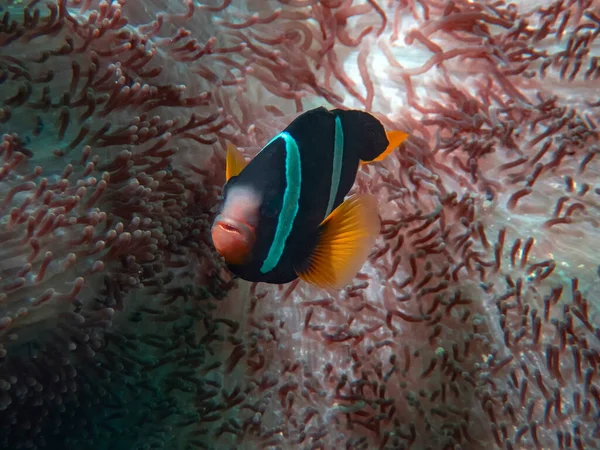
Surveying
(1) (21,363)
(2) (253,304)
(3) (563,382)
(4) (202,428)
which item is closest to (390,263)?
(2) (253,304)

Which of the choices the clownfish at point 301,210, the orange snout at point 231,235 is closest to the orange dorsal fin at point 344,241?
the clownfish at point 301,210

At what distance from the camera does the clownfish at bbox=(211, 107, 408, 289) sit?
0.95 meters

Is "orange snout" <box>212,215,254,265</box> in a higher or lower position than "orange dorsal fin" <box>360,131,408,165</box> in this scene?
lower

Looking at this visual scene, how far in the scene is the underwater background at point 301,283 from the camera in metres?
1.54

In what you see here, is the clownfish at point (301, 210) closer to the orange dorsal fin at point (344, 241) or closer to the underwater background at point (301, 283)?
the orange dorsal fin at point (344, 241)

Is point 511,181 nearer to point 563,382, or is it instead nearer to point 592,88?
point 592,88

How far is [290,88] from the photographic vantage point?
1.88m

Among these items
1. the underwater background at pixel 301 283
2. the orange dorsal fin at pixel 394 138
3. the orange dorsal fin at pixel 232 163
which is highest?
the orange dorsal fin at pixel 394 138

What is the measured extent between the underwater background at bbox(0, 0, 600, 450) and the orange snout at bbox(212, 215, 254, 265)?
637 mm

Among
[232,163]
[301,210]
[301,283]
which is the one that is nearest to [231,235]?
[301,210]

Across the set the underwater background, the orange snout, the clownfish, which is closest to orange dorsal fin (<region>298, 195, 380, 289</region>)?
the clownfish

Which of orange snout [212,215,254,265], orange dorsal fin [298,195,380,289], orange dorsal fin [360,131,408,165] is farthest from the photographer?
orange dorsal fin [360,131,408,165]

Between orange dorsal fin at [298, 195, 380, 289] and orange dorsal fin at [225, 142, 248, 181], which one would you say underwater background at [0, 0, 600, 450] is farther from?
orange dorsal fin at [298, 195, 380, 289]

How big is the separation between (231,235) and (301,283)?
96cm
